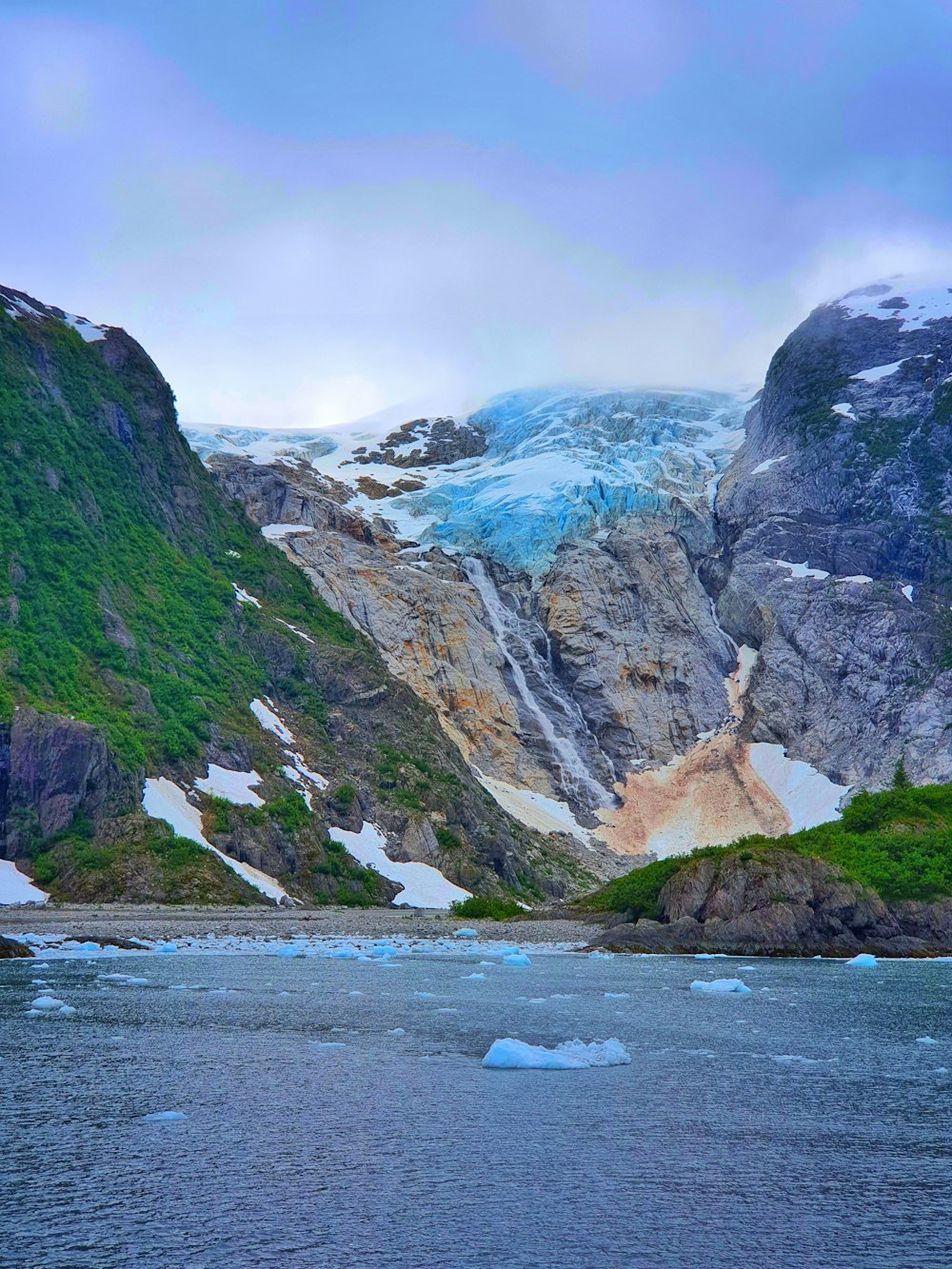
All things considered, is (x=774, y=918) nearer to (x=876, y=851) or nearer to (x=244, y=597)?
(x=876, y=851)

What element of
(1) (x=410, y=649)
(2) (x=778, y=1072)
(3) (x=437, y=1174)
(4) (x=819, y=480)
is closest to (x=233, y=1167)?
(3) (x=437, y=1174)

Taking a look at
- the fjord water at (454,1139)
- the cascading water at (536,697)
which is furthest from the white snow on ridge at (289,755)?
the fjord water at (454,1139)

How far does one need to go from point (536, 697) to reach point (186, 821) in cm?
6775

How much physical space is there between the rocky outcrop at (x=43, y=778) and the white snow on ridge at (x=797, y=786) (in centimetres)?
7575

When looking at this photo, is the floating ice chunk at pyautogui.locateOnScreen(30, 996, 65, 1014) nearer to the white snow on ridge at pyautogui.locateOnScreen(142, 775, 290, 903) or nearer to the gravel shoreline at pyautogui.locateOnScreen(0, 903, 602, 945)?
the gravel shoreline at pyautogui.locateOnScreen(0, 903, 602, 945)

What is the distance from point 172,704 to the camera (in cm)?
8550

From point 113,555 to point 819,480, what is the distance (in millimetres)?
88991

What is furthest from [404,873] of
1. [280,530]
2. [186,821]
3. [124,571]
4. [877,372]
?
[877,372]

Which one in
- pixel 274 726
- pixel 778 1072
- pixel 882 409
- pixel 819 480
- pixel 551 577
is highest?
pixel 882 409

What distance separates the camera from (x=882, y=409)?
153000 millimetres

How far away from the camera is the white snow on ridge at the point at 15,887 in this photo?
64625 mm

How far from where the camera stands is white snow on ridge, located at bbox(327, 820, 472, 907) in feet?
275

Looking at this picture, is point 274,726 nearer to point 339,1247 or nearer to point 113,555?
point 113,555

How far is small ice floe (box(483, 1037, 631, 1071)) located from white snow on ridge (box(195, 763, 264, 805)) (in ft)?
190
